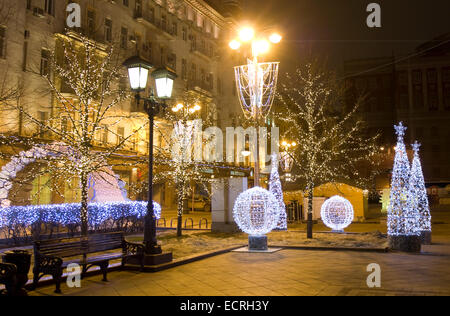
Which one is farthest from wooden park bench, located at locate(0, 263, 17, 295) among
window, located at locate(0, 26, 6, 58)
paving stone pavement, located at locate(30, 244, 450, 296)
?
window, located at locate(0, 26, 6, 58)

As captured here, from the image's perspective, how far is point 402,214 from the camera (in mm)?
11391

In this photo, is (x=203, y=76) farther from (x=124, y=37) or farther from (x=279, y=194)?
(x=279, y=194)

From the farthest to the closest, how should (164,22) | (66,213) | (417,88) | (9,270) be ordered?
(417,88)
(164,22)
(66,213)
(9,270)

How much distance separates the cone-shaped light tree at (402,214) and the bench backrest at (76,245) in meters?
7.64

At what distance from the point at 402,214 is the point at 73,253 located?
344 inches

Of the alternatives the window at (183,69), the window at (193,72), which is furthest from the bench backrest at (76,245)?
the window at (193,72)

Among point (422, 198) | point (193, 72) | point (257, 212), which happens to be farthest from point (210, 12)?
point (257, 212)

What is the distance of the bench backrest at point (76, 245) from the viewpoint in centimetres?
720

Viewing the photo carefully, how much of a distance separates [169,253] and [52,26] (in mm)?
21639

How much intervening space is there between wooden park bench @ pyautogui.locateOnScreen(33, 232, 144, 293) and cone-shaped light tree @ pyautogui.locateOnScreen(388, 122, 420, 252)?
722 cm

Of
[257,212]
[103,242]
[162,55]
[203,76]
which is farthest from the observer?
[203,76]

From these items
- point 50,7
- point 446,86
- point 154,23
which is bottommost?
point 50,7

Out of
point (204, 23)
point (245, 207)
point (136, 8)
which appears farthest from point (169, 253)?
point (204, 23)

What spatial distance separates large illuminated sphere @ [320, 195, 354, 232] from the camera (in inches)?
687
